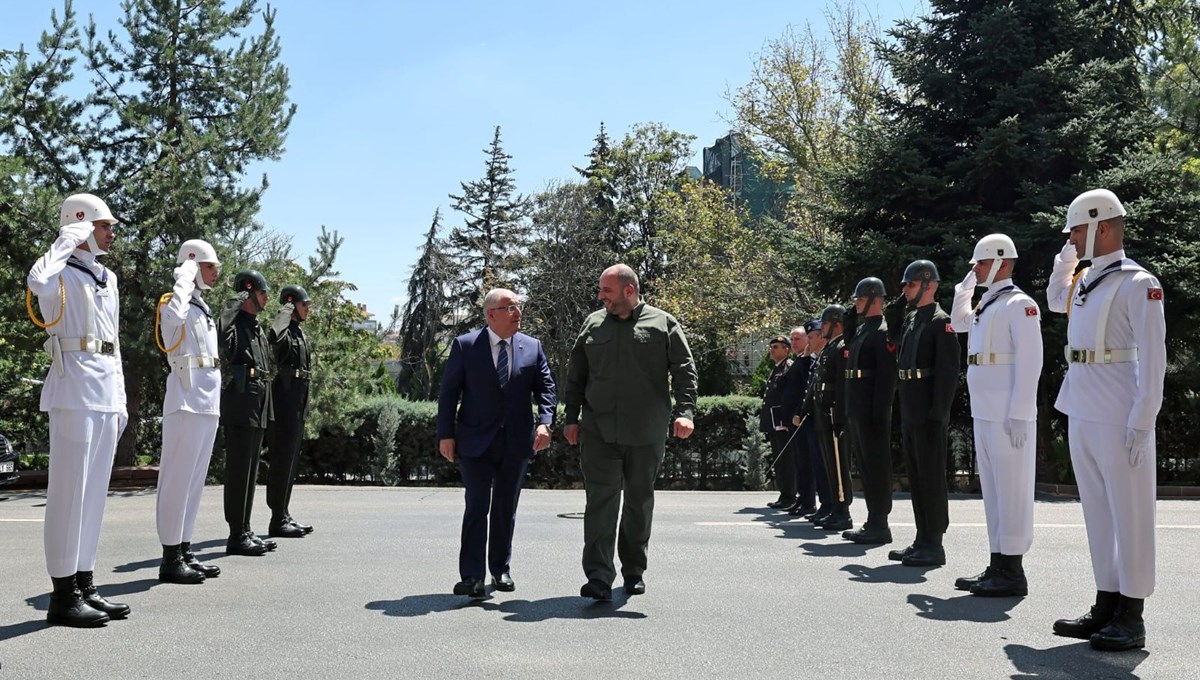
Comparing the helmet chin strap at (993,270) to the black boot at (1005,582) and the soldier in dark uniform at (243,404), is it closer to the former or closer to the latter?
the black boot at (1005,582)

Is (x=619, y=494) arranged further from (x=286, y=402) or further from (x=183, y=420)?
(x=286, y=402)

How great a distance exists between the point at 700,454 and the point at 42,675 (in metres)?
15.0

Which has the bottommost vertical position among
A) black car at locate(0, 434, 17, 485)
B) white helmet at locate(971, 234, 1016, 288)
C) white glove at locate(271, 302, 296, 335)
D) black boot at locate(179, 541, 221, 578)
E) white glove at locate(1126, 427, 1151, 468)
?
black boot at locate(179, 541, 221, 578)

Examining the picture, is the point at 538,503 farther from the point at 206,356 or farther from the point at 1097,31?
the point at 1097,31

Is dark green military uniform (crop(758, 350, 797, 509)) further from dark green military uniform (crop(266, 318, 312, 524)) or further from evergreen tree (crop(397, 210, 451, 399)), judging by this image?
evergreen tree (crop(397, 210, 451, 399))

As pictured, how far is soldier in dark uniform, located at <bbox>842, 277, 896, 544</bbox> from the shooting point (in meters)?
9.40

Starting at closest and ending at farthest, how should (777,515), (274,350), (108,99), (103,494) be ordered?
(103,494)
(274,350)
(777,515)
(108,99)

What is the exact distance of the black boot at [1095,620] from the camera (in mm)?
5742

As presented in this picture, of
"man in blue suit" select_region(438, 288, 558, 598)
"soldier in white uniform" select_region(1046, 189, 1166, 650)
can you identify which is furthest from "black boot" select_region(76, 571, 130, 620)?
"soldier in white uniform" select_region(1046, 189, 1166, 650)

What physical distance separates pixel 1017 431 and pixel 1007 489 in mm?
397

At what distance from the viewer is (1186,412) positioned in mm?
17312

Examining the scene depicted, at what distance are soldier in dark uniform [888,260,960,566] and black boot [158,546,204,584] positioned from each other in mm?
5279

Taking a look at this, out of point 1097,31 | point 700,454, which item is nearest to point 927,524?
point 700,454

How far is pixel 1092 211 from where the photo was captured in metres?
5.86
